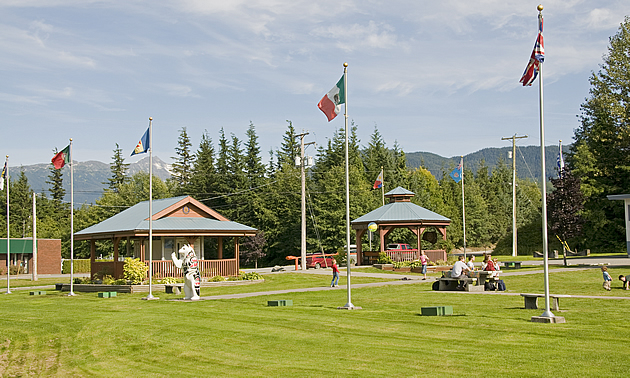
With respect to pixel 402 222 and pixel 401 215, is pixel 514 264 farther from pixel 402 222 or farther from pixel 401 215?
pixel 401 215

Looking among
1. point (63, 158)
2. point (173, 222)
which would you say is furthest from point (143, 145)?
point (173, 222)

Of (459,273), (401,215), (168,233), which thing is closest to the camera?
(459,273)

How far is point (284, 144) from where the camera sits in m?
81.6

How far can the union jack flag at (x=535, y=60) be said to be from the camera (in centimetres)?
1523

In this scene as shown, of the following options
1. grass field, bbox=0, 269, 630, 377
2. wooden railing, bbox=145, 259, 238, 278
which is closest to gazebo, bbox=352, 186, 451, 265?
wooden railing, bbox=145, 259, 238, 278

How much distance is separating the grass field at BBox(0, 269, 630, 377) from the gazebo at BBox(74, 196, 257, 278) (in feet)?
39.4

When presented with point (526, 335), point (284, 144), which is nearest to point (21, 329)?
point (526, 335)

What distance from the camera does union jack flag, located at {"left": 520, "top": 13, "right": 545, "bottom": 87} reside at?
50.0 feet

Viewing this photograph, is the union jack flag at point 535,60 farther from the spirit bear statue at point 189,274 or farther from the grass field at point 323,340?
the spirit bear statue at point 189,274

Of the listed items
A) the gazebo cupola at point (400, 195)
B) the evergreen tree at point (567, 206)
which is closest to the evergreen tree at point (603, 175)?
the evergreen tree at point (567, 206)

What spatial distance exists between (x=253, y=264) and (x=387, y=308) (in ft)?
171

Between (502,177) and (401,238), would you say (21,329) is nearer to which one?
(401,238)

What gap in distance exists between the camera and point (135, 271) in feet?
105

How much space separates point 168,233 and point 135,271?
3.06 meters
